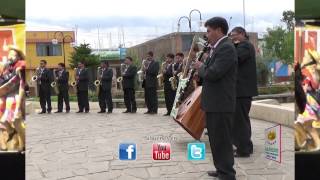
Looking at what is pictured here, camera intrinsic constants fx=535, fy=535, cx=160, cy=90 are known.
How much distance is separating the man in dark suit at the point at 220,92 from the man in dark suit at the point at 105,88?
21.7ft

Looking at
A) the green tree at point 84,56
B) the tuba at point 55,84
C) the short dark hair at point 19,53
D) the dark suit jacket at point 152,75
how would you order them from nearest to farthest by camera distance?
1. the short dark hair at point 19,53
2. the green tree at point 84,56
3. the dark suit jacket at point 152,75
4. the tuba at point 55,84

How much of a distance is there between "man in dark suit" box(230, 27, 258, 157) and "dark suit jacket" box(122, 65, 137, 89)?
5612mm

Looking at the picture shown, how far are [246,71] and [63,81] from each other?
7820mm

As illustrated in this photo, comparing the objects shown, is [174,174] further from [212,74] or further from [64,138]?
[64,138]

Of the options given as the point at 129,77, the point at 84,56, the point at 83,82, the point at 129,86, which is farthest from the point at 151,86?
the point at 84,56

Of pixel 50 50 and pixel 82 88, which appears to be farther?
pixel 82 88

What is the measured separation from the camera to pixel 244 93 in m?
5.95

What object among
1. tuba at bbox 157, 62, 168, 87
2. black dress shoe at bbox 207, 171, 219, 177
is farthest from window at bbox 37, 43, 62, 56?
black dress shoe at bbox 207, 171, 219, 177

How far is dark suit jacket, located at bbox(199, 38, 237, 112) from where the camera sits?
4.64 meters

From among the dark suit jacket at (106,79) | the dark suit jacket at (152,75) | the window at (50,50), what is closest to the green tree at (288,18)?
the window at (50,50)

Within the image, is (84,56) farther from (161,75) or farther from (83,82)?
(83,82)

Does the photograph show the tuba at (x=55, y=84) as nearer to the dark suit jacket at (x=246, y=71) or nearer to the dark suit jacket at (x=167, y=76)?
the dark suit jacket at (x=167, y=76)

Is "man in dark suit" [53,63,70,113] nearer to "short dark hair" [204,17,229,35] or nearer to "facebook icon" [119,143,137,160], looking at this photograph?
"facebook icon" [119,143,137,160]

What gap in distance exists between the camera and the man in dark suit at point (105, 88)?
458 inches
